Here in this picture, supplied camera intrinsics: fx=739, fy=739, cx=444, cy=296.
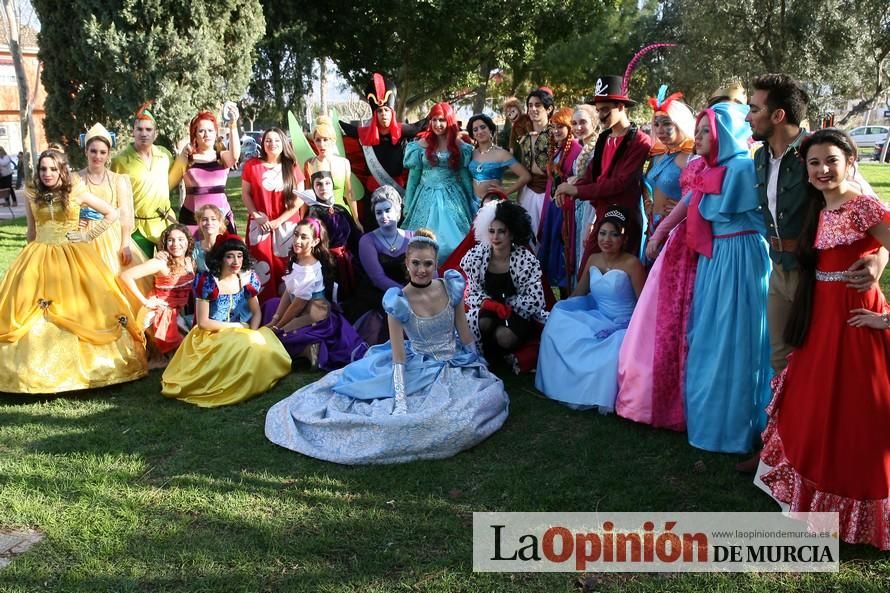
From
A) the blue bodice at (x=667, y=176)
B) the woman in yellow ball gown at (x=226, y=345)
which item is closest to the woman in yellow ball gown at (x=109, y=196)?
the woman in yellow ball gown at (x=226, y=345)

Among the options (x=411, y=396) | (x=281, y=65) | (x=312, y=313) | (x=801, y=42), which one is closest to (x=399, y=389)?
(x=411, y=396)

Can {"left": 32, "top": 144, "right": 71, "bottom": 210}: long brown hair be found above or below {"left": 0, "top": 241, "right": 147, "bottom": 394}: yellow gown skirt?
above

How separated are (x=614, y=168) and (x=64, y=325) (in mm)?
3920

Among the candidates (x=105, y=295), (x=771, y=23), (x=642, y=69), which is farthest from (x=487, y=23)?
(x=105, y=295)

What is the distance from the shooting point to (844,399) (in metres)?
3.03

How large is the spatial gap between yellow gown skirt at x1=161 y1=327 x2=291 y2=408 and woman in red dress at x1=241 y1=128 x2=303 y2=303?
112 centimetres

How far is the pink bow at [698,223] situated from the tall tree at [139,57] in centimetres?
986

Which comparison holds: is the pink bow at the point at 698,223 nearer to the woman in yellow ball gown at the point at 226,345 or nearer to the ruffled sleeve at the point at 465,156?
the ruffled sleeve at the point at 465,156

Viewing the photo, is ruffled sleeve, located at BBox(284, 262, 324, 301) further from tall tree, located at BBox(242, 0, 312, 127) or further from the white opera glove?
tall tree, located at BBox(242, 0, 312, 127)

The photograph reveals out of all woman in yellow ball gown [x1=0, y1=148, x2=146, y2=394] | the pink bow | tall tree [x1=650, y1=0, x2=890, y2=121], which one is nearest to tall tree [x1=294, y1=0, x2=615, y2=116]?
tall tree [x1=650, y1=0, x2=890, y2=121]

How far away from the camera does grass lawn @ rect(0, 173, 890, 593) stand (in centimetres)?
296

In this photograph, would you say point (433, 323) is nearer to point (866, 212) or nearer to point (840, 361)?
point (840, 361)

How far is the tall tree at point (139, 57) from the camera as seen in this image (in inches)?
456

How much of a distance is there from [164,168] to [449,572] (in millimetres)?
4661
